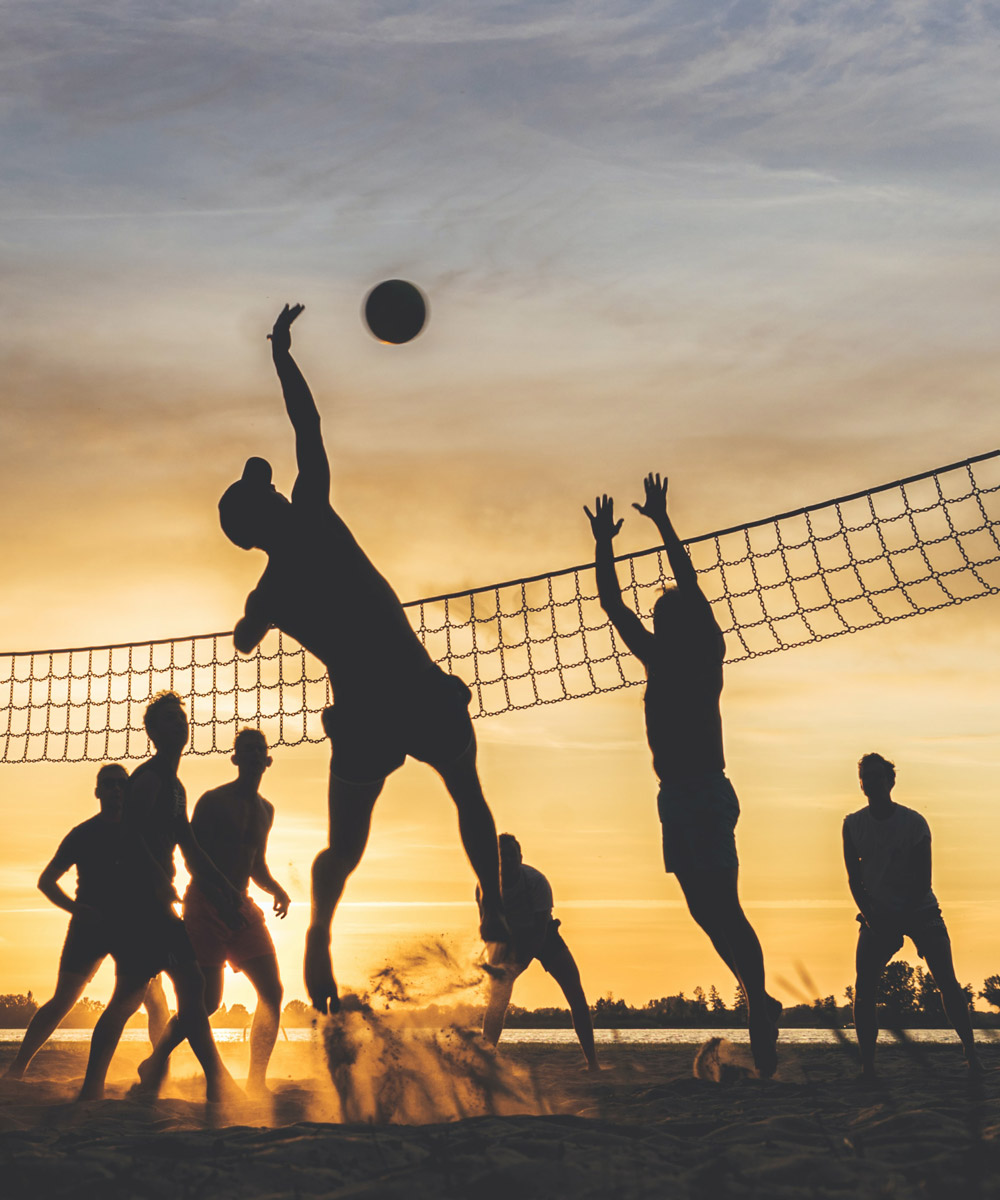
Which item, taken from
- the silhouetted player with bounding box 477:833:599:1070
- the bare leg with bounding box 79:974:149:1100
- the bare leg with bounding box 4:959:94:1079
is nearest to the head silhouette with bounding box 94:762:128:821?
the bare leg with bounding box 4:959:94:1079

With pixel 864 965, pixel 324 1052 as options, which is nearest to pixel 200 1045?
pixel 324 1052

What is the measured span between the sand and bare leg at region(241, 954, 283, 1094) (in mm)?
713

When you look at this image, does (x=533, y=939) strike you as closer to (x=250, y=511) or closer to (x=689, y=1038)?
(x=250, y=511)

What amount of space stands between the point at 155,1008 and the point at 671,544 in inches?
153

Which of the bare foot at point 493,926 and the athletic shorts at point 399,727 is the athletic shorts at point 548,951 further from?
the athletic shorts at point 399,727

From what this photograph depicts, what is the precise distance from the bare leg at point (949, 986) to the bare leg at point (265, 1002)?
9.63 feet

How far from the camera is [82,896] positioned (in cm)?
501

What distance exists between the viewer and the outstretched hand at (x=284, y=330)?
3.57m

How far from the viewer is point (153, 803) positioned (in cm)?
454

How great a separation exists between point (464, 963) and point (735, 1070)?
4.16 ft

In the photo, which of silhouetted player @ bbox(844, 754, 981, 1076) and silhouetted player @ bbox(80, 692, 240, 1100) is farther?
silhouetted player @ bbox(844, 754, 981, 1076)

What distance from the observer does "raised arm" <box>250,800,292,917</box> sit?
17.8ft

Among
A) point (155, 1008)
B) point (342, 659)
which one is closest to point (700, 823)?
point (342, 659)

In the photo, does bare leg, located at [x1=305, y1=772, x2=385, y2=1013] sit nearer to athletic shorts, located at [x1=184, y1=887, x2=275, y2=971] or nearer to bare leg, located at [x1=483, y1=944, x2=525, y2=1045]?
athletic shorts, located at [x1=184, y1=887, x2=275, y2=971]
